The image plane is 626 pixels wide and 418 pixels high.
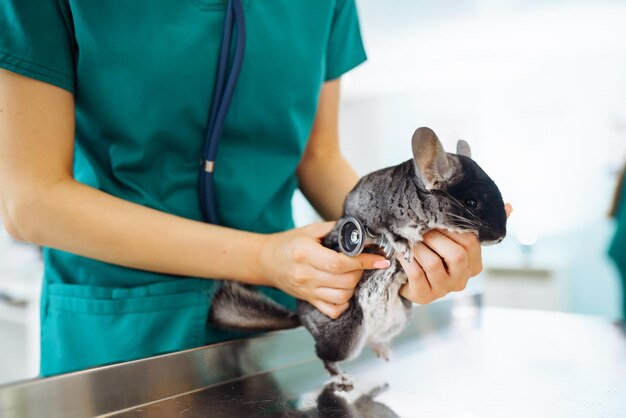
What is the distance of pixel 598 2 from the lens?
306 cm

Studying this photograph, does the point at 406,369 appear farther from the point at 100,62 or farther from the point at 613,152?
the point at 613,152

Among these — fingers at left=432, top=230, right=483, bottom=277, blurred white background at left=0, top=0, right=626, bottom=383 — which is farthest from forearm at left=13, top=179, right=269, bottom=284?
blurred white background at left=0, top=0, right=626, bottom=383

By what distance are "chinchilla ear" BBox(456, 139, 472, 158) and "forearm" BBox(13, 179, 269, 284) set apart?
25cm

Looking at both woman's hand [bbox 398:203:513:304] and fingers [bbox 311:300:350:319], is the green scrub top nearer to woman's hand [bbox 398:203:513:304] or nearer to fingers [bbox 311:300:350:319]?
fingers [bbox 311:300:350:319]

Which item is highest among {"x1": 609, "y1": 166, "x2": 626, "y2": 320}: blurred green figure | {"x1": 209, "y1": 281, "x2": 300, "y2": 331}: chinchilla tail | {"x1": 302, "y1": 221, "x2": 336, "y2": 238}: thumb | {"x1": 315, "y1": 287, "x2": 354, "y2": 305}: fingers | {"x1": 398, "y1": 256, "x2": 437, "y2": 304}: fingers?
{"x1": 302, "y1": 221, "x2": 336, "y2": 238}: thumb

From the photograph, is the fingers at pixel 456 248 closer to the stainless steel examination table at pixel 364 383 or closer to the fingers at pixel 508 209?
the fingers at pixel 508 209

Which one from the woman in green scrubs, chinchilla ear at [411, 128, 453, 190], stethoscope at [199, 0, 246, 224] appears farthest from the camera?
stethoscope at [199, 0, 246, 224]

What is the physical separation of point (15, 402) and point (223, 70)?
→ 439 mm

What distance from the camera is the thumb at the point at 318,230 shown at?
59 cm

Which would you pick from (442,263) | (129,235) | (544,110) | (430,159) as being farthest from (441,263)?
(544,110)

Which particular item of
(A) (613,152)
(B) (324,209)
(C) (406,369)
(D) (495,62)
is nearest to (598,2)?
(D) (495,62)

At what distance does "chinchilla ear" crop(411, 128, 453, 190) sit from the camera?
45 centimetres

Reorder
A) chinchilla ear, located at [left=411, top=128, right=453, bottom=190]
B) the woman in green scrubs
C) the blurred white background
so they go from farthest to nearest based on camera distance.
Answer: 1. the blurred white background
2. the woman in green scrubs
3. chinchilla ear, located at [left=411, top=128, right=453, bottom=190]

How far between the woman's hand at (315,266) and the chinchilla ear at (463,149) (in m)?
0.13
